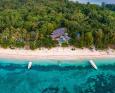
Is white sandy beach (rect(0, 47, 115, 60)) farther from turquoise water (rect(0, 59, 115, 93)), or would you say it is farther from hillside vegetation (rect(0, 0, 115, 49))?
turquoise water (rect(0, 59, 115, 93))

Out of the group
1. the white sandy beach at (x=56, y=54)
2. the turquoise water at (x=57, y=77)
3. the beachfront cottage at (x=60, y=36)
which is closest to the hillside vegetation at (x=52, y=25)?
the beachfront cottage at (x=60, y=36)

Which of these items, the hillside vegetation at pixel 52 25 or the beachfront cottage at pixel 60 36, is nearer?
the hillside vegetation at pixel 52 25

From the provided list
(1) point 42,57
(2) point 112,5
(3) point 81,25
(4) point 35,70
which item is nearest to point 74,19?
(3) point 81,25

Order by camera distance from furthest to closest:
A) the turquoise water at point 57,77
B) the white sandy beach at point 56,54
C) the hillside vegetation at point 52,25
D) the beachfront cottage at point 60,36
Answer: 1. the beachfront cottage at point 60,36
2. the hillside vegetation at point 52,25
3. the white sandy beach at point 56,54
4. the turquoise water at point 57,77

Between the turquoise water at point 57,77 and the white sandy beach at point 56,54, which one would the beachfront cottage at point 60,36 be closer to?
the white sandy beach at point 56,54

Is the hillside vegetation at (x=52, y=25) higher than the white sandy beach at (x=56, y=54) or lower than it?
higher

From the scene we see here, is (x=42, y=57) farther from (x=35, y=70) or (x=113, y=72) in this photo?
(x=113, y=72)

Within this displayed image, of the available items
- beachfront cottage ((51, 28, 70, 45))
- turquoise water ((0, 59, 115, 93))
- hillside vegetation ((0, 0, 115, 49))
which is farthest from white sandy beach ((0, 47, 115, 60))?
beachfront cottage ((51, 28, 70, 45))

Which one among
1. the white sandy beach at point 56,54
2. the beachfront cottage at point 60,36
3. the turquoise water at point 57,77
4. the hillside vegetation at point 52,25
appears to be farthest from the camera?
the beachfront cottage at point 60,36

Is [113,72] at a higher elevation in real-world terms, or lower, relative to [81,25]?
lower
